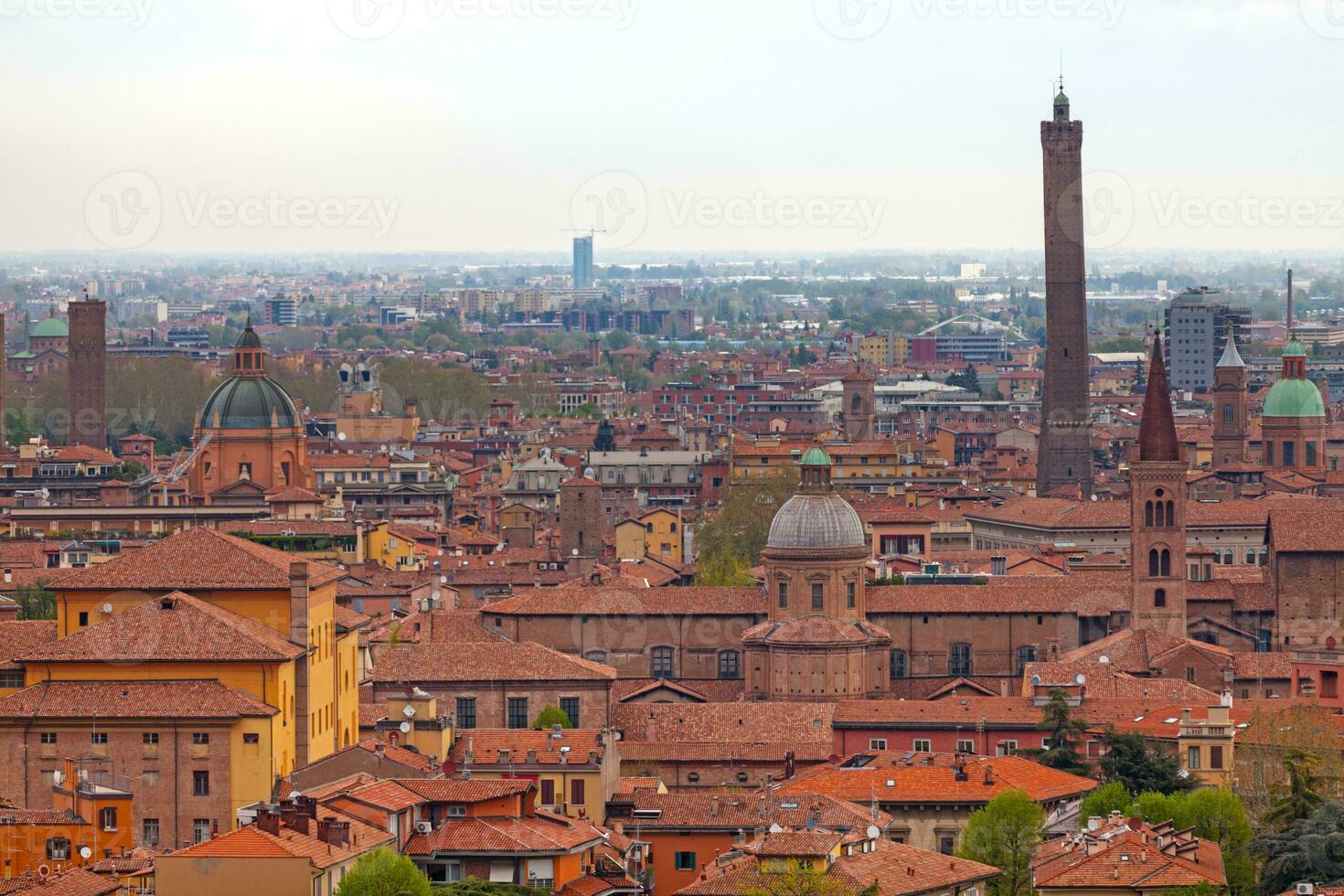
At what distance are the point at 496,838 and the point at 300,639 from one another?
6.91 meters

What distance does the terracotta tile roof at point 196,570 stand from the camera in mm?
45312

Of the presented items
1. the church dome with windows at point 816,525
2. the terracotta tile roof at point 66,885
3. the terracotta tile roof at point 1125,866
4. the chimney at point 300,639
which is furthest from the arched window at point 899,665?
the terracotta tile roof at point 66,885

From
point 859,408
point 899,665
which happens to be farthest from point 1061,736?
point 859,408

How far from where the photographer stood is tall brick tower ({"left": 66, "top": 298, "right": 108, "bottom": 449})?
11850 centimetres

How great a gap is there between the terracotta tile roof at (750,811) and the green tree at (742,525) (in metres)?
29.7

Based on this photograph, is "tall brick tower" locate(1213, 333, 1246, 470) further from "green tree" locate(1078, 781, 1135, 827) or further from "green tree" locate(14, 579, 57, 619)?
"green tree" locate(1078, 781, 1135, 827)

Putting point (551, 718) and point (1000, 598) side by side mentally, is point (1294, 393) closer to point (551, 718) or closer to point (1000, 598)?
point (1000, 598)

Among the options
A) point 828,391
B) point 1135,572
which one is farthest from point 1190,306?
point 1135,572

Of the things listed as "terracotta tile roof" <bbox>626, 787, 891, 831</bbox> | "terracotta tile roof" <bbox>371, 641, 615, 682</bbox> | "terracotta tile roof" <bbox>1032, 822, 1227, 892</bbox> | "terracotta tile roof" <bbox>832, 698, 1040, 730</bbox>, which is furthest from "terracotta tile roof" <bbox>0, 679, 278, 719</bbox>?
"terracotta tile roof" <bbox>832, 698, 1040, 730</bbox>

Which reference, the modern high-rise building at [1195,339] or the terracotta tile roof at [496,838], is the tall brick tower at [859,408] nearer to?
the modern high-rise building at [1195,339]

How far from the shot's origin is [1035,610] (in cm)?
6228

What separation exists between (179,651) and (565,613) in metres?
19.6

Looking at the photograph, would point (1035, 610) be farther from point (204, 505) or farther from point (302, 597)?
point (204, 505)

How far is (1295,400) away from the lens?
103 m
